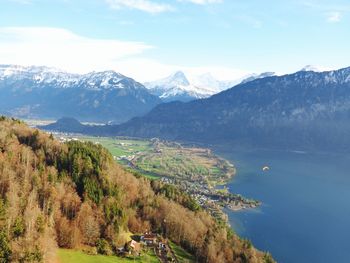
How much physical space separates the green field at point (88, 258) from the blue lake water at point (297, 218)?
43323 mm

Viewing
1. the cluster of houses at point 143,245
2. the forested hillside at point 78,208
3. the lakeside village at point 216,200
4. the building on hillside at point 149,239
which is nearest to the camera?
the forested hillside at point 78,208

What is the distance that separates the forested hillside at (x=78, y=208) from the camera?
56812 mm

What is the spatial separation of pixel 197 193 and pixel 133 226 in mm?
76875

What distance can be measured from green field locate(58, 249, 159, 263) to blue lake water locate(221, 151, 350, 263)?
142 feet

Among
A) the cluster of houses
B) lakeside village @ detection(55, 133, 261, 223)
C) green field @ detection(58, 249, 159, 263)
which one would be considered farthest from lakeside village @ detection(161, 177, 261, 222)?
green field @ detection(58, 249, 159, 263)

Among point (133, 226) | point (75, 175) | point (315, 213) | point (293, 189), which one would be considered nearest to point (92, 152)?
point (75, 175)

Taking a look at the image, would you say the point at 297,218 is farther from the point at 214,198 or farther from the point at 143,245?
the point at 143,245

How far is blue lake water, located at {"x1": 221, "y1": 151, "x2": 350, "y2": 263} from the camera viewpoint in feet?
Answer: 352

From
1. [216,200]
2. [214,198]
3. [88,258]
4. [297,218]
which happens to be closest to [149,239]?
[88,258]

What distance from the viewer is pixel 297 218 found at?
13262 centimetres

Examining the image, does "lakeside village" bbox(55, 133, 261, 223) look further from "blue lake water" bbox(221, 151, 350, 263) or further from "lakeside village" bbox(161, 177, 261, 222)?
"blue lake water" bbox(221, 151, 350, 263)

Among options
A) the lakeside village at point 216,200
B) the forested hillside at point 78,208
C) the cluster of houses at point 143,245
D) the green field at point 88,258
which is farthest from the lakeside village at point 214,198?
the green field at point 88,258

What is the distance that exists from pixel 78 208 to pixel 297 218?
79381 millimetres

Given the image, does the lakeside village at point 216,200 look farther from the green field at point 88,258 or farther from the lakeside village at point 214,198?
the green field at point 88,258
